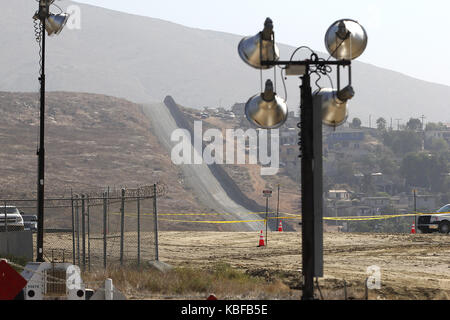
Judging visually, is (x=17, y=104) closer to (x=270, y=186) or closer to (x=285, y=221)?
(x=270, y=186)

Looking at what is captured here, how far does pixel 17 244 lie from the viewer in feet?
78.8

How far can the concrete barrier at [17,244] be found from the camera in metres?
23.7

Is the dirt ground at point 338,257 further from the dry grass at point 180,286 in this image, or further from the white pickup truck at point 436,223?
the white pickup truck at point 436,223

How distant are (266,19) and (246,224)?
7339cm

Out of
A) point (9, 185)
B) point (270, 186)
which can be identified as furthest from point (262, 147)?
point (9, 185)

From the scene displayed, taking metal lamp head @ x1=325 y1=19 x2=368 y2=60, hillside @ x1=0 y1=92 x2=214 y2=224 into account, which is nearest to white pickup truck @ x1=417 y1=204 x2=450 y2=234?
metal lamp head @ x1=325 y1=19 x2=368 y2=60

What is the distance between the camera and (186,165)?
386ft

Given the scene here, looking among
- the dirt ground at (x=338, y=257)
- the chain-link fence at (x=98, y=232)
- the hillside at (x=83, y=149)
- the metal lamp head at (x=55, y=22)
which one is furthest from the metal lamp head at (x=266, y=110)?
the hillside at (x=83, y=149)

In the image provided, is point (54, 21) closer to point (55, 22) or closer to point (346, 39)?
point (55, 22)

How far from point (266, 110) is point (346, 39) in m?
1.68

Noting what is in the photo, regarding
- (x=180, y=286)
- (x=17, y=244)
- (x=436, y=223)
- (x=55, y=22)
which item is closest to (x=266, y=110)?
(x=180, y=286)

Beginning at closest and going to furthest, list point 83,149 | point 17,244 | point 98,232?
point 17,244
point 98,232
point 83,149

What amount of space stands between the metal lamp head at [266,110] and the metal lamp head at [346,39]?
1.19 m

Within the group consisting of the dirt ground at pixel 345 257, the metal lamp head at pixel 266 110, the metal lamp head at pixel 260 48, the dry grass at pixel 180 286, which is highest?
the metal lamp head at pixel 260 48
